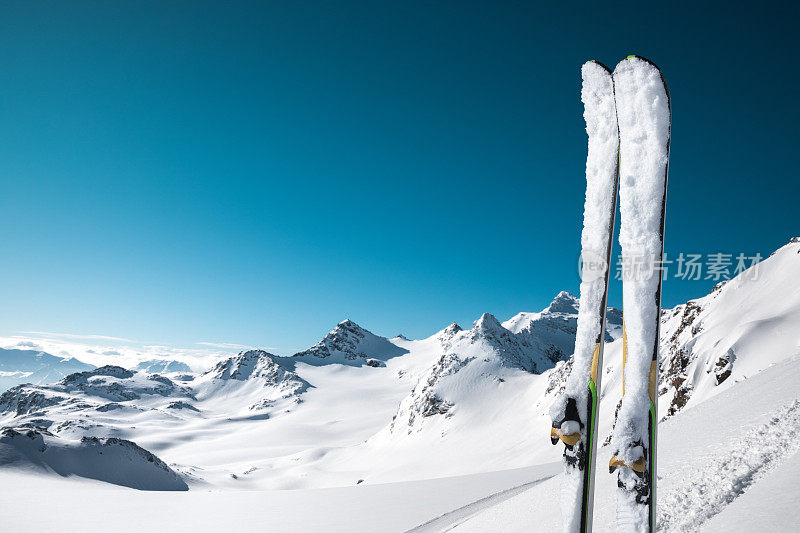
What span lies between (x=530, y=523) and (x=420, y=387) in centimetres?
5568

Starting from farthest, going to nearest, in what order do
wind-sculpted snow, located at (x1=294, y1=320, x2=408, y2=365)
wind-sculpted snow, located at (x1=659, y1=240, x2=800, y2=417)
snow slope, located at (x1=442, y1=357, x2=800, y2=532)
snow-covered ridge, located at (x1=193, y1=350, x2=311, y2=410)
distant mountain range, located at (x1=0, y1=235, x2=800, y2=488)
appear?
wind-sculpted snow, located at (x1=294, y1=320, x2=408, y2=365) → snow-covered ridge, located at (x1=193, y1=350, x2=311, y2=410) → distant mountain range, located at (x1=0, y1=235, x2=800, y2=488) → wind-sculpted snow, located at (x1=659, y1=240, x2=800, y2=417) → snow slope, located at (x1=442, y1=357, x2=800, y2=532)

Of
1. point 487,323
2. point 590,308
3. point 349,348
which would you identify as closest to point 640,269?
point 590,308

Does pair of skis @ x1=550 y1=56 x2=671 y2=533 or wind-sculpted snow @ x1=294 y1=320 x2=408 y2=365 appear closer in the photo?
pair of skis @ x1=550 y1=56 x2=671 y2=533

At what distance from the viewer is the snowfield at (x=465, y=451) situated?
3938mm

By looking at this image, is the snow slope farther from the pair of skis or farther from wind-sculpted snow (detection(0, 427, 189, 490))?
wind-sculpted snow (detection(0, 427, 189, 490))

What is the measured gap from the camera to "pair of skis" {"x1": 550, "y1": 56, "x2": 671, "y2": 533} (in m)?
3.30

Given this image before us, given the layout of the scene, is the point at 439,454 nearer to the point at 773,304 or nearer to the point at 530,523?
the point at 773,304

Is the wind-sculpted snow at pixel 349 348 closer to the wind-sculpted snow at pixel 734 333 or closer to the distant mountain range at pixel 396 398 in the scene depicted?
the distant mountain range at pixel 396 398

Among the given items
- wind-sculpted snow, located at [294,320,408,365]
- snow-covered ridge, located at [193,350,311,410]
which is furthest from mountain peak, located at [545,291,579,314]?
snow-covered ridge, located at [193,350,311,410]

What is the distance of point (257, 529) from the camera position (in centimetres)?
1070

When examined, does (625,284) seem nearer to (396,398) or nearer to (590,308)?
(590,308)

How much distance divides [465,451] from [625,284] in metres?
43.0

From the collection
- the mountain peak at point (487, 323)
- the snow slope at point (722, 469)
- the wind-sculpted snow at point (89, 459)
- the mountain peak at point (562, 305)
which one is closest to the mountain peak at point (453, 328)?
the mountain peak at point (562, 305)

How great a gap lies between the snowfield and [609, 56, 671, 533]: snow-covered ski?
47 centimetres
